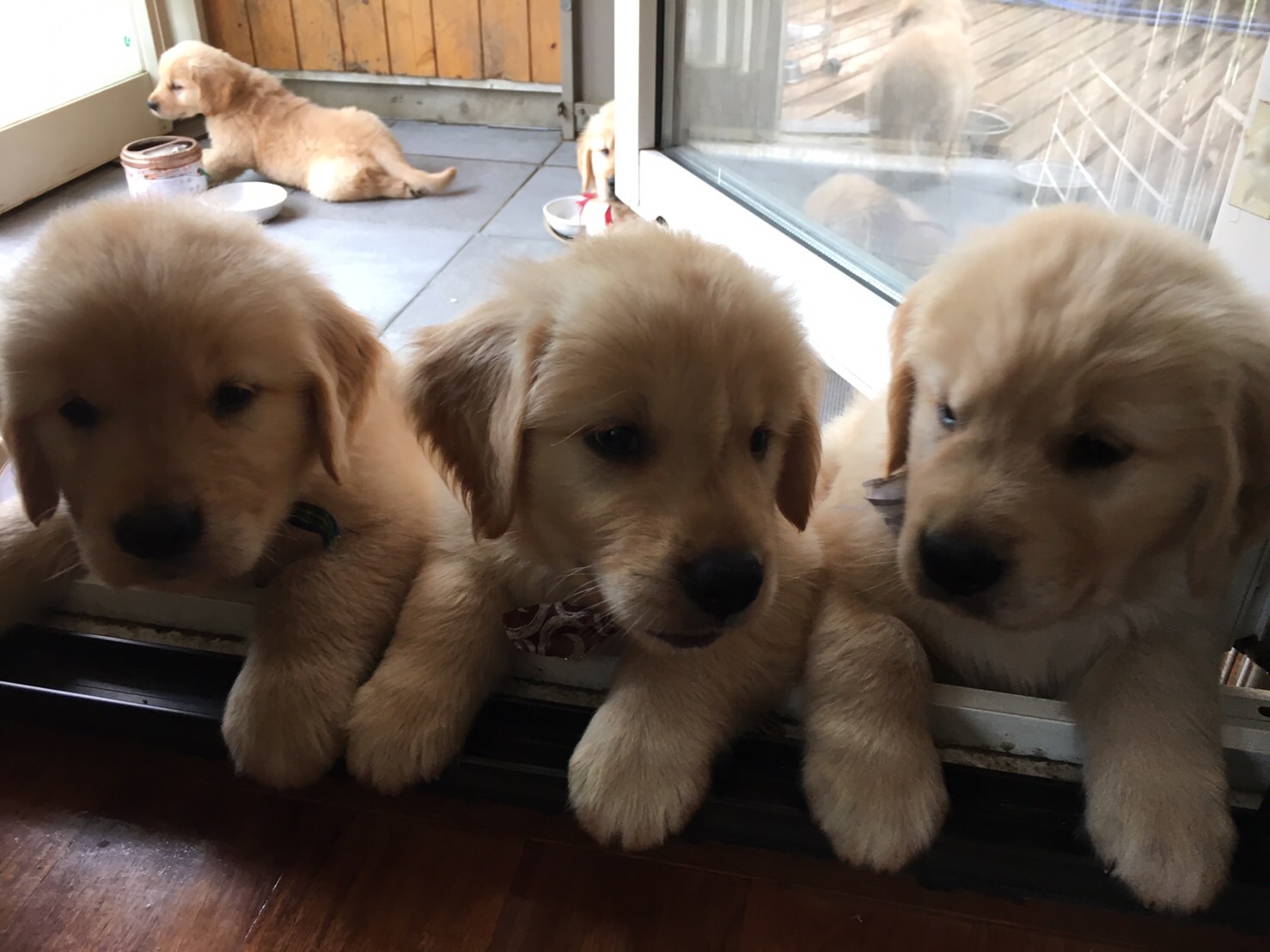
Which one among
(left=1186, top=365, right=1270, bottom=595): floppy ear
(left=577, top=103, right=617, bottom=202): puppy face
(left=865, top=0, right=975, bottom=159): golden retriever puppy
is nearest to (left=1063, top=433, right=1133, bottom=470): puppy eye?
(left=1186, top=365, right=1270, bottom=595): floppy ear

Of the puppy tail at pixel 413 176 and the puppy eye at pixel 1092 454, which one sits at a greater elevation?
the puppy eye at pixel 1092 454

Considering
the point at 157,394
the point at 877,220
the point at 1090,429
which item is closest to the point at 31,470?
the point at 157,394

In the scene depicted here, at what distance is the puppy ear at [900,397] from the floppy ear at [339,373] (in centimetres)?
75

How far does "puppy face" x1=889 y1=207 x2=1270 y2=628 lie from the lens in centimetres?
109

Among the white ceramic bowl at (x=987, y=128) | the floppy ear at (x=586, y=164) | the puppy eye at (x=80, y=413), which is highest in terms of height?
the white ceramic bowl at (x=987, y=128)

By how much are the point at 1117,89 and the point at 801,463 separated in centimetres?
119

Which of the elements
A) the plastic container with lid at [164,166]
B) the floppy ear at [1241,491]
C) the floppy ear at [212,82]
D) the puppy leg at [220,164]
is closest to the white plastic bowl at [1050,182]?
the floppy ear at [1241,491]

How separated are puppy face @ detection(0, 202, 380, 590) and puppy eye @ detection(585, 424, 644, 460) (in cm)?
39

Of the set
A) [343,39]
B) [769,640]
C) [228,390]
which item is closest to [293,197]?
[343,39]

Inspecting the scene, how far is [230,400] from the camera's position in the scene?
128cm

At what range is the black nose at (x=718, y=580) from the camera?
109 centimetres

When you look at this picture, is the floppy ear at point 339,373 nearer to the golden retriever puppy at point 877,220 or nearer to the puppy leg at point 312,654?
the puppy leg at point 312,654

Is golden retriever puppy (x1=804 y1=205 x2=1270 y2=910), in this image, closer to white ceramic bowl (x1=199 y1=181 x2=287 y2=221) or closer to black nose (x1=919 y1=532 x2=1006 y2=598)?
black nose (x1=919 y1=532 x2=1006 y2=598)

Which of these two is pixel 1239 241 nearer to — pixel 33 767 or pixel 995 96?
pixel 995 96
